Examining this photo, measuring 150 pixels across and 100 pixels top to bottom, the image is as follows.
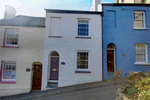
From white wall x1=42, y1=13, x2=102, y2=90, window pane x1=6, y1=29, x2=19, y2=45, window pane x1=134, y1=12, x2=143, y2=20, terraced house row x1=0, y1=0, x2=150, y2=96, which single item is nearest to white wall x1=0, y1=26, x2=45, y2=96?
terraced house row x1=0, y1=0, x2=150, y2=96

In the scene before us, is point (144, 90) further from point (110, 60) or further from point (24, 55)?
point (24, 55)

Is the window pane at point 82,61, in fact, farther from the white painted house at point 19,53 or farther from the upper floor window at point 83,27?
the white painted house at point 19,53

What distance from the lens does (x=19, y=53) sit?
32.5 ft

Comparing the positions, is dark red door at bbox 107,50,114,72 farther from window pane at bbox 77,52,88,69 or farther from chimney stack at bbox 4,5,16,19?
chimney stack at bbox 4,5,16,19

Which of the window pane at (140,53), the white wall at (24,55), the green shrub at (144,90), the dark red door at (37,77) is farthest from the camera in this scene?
the dark red door at (37,77)

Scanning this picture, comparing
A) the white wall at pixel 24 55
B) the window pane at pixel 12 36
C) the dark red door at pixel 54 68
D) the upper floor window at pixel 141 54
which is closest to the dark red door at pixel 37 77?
the white wall at pixel 24 55

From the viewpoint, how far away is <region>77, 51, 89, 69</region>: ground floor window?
10.1 metres

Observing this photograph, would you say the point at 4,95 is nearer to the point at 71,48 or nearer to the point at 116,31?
the point at 71,48

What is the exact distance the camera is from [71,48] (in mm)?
10039

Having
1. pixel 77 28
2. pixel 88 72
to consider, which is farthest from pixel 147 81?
pixel 77 28

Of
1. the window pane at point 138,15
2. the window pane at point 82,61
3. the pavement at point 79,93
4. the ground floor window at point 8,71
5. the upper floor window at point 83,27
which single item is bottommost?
the pavement at point 79,93

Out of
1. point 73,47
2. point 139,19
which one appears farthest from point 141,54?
point 73,47

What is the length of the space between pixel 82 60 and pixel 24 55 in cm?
509

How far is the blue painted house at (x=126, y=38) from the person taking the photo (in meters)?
10.1
